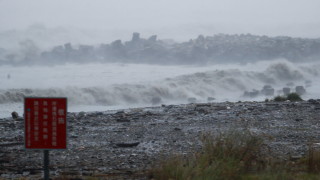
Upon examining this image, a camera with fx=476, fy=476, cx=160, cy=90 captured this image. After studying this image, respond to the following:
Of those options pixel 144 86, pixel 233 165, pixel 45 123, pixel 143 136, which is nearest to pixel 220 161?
pixel 233 165

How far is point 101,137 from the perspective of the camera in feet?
38.2

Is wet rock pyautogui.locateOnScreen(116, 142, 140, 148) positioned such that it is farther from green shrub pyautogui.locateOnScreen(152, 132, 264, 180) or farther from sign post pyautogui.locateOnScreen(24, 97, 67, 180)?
sign post pyautogui.locateOnScreen(24, 97, 67, 180)

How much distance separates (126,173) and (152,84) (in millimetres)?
34096

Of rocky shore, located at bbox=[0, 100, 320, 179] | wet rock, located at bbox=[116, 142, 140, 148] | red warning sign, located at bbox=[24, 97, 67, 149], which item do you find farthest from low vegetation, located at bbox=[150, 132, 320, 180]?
wet rock, located at bbox=[116, 142, 140, 148]

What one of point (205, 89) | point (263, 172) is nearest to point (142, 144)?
point (263, 172)

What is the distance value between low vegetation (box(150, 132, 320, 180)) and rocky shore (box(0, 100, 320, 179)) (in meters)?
0.93

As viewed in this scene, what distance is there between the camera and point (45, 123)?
5.87 metres

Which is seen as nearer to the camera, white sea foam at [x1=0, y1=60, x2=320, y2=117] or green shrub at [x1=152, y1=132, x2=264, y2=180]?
green shrub at [x1=152, y1=132, x2=264, y2=180]

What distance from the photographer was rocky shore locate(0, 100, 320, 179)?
27.2ft

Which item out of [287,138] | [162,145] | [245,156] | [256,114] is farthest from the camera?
[256,114]

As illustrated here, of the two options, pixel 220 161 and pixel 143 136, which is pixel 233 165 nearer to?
pixel 220 161

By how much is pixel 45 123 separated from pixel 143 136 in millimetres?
5902

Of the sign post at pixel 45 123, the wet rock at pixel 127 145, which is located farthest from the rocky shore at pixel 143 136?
the sign post at pixel 45 123

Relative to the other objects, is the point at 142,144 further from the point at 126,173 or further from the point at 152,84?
the point at 152,84
